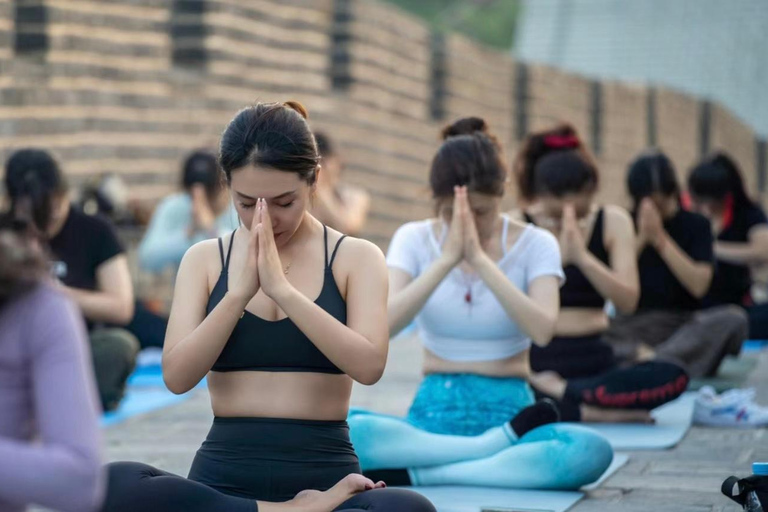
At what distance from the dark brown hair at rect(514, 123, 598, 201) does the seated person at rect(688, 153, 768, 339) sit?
8.92 ft

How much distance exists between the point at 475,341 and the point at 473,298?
15 cm

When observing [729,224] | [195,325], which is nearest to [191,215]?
[729,224]

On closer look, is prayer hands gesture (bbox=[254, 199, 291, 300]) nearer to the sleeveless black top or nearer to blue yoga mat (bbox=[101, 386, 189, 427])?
the sleeveless black top

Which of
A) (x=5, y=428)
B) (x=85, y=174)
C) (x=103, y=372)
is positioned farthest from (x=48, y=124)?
(x=5, y=428)

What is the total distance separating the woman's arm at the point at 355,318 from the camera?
10.1 feet

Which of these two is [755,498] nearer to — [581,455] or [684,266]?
[581,455]

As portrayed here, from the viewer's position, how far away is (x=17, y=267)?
199 cm

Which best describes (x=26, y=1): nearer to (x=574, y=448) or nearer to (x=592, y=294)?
(x=592, y=294)

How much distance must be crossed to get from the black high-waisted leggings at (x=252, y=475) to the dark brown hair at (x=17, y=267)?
4.12ft

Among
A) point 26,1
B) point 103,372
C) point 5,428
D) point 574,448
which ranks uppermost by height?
point 26,1

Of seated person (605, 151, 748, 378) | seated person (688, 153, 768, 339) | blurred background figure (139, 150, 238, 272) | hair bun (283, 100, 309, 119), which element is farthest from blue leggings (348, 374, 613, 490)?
seated person (688, 153, 768, 339)

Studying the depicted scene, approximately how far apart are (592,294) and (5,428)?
4.05 metres

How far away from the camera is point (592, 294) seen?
5.80 metres

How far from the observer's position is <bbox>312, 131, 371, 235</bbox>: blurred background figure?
9.05m
